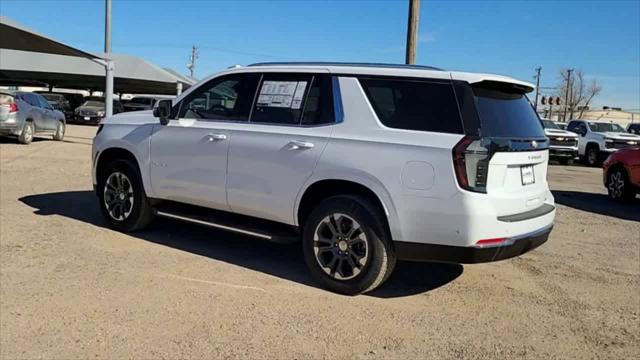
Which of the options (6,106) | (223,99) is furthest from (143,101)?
(223,99)

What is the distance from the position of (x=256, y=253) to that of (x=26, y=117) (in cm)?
1381

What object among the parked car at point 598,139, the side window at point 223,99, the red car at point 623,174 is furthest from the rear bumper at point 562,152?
the side window at point 223,99

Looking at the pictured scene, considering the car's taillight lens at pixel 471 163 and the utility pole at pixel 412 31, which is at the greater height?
the utility pole at pixel 412 31

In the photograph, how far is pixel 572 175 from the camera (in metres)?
17.8

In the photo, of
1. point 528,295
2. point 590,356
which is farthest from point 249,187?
point 590,356

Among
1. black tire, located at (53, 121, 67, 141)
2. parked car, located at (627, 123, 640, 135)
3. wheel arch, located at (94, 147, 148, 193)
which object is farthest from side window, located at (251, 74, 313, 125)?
parked car, located at (627, 123, 640, 135)

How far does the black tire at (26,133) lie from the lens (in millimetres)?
16938

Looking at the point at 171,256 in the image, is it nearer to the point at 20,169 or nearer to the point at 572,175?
the point at 20,169

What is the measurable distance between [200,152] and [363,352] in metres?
2.83

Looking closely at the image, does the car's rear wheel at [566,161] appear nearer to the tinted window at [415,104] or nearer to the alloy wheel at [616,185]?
the alloy wheel at [616,185]

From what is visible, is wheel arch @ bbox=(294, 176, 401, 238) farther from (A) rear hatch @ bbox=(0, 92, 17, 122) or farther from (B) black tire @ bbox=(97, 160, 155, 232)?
(A) rear hatch @ bbox=(0, 92, 17, 122)

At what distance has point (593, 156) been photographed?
74.7 feet

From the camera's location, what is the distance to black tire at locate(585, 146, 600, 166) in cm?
2258

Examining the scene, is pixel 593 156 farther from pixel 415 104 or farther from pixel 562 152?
pixel 415 104
